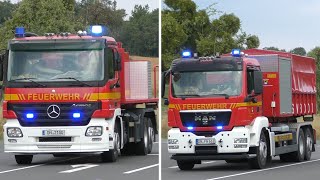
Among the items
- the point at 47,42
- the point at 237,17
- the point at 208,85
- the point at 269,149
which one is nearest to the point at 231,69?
the point at 208,85

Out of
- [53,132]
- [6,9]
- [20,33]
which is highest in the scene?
[6,9]

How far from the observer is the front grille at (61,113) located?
1630 cm

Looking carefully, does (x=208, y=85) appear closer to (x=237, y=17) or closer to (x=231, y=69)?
(x=231, y=69)

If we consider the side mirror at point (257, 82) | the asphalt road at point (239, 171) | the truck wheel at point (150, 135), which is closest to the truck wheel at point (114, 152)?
the asphalt road at point (239, 171)

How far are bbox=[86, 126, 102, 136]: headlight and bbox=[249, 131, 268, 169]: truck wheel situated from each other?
105 inches

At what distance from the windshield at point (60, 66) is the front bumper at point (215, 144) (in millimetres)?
1653

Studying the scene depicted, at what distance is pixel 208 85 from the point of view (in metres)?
16.0

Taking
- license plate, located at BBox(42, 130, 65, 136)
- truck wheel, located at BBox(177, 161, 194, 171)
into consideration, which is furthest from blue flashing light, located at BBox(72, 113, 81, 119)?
truck wheel, located at BBox(177, 161, 194, 171)

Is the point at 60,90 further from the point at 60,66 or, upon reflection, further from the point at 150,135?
the point at 150,135

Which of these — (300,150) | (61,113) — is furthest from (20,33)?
(300,150)

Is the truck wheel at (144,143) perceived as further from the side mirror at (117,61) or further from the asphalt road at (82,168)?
the side mirror at (117,61)

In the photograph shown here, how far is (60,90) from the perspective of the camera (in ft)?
53.1

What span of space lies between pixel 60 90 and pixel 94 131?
0.94m

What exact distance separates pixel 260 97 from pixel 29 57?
4.10 metres
